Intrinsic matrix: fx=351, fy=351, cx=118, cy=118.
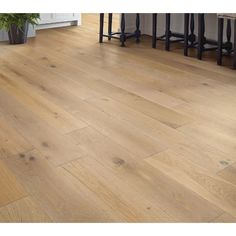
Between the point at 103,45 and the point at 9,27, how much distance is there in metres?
1.04

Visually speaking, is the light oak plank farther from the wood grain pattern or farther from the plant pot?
the plant pot

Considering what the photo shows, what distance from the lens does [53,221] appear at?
45.5 inches

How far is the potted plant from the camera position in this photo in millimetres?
3771

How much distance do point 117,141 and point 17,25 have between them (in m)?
2.62

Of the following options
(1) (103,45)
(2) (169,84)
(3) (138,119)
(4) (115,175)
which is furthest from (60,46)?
(4) (115,175)

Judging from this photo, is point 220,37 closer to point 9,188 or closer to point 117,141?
point 117,141

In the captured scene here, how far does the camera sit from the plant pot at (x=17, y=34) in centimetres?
385

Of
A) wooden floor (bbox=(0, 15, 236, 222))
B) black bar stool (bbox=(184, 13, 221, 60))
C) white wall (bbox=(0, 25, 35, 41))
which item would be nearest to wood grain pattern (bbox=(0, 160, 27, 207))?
wooden floor (bbox=(0, 15, 236, 222))

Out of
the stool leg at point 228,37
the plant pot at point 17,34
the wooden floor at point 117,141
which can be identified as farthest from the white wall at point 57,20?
the stool leg at point 228,37

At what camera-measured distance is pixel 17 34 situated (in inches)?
153

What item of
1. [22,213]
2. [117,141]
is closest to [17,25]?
[117,141]

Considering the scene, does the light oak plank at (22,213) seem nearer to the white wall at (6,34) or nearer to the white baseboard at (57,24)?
the white wall at (6,34)

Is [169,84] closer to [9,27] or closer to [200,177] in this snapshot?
[200,177]

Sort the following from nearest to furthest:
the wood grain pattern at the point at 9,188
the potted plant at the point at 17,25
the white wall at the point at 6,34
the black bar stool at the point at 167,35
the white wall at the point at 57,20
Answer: the wood grain pattern at the point at 9,188
the black bar stool at the point at 167,35
the potted plant at the point at 17,25
the white wall at the point at 6,34
the white wall at the point at 57,20
